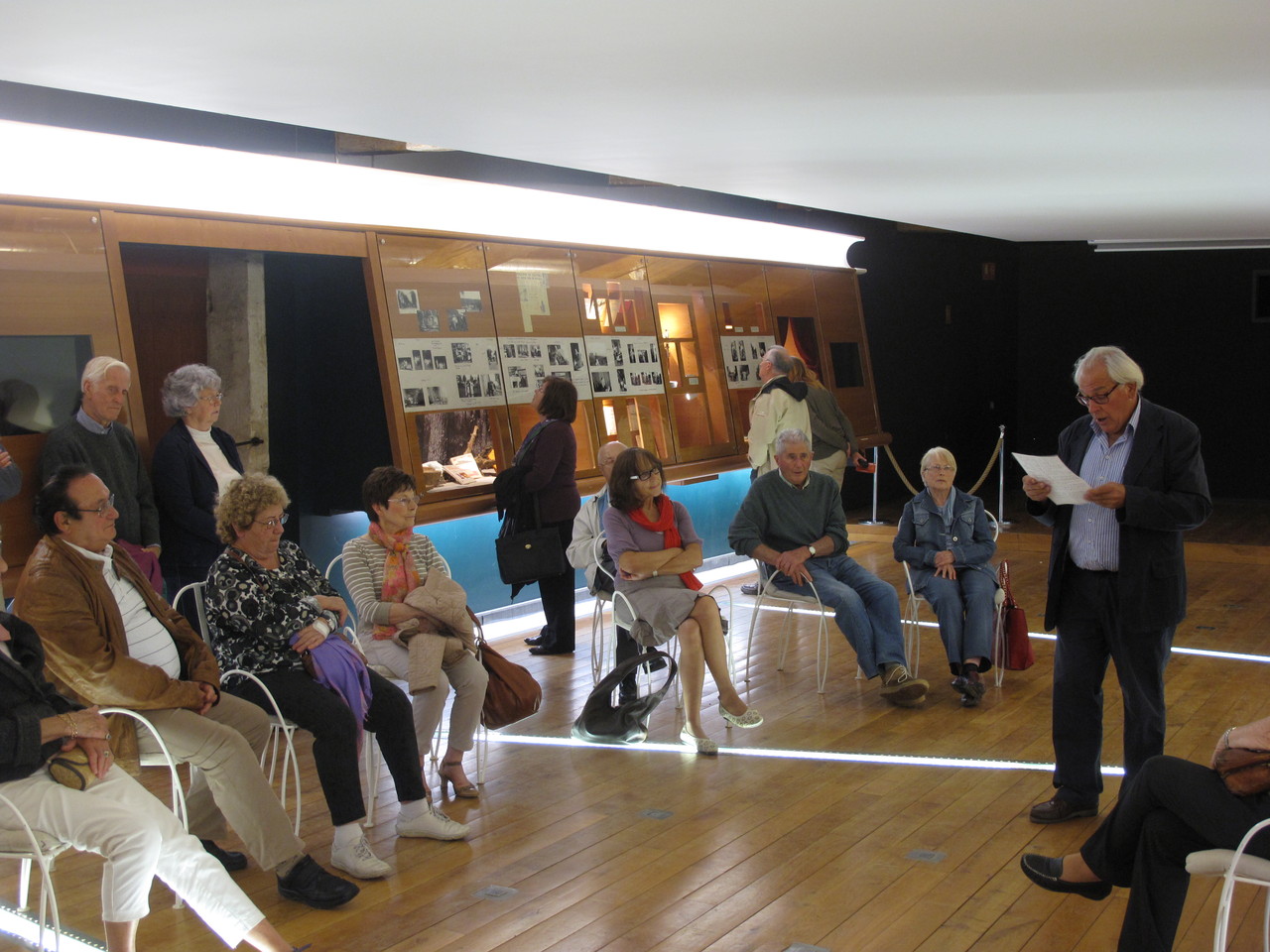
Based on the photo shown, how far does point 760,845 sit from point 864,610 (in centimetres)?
190

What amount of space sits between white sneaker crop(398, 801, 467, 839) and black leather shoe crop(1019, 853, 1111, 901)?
1854 millimetres

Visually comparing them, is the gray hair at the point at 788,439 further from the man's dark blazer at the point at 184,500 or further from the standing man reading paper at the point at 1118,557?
the man's dark blazer at the point at 184,500

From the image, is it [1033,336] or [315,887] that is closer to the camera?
[315,887]

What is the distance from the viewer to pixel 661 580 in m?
5.14

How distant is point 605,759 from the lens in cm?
480

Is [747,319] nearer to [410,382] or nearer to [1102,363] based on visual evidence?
[410,382]

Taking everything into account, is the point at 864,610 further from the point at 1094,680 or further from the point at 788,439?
the point at 1094,680

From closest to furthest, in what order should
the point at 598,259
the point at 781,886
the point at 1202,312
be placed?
the point at 781,886 < the point at 598,259 < the point at 1202,312

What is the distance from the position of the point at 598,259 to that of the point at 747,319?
1.87 metres

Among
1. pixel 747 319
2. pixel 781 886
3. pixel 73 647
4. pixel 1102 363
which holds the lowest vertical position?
pixel 781 886

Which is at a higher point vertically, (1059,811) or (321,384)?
(321,384)

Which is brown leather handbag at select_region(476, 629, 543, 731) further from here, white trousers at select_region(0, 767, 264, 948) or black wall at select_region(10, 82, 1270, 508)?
black wall at select_region(10, 82, 1270, 508)

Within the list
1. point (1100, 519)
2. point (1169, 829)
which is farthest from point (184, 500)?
point (1169, 829)

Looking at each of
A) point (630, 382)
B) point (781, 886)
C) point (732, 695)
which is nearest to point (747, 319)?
point (630, 382)
